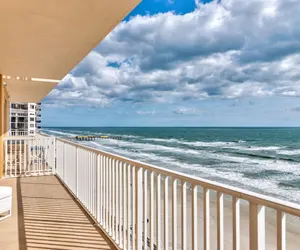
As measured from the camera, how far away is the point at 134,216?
2.37m

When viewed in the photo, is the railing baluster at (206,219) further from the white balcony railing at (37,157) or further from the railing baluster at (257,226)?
the white balcony railing at (37,157)

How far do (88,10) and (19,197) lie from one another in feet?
11.1

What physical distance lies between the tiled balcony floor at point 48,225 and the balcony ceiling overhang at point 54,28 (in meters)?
2.31

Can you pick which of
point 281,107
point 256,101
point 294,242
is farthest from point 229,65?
point 294,242

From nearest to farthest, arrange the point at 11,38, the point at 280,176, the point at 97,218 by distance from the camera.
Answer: the point at 97,218 → the point at 11,38 → the point at 280,176

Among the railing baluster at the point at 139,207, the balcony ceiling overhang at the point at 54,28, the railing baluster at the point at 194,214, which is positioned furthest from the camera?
the balcony ceiling overhang at the point at 54,28

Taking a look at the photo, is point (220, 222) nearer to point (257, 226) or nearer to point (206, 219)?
point (206, 219)

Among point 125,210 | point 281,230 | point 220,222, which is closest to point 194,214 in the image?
point 220,222

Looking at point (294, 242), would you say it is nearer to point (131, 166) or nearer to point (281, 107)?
point (131, 166)

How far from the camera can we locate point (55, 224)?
329cm

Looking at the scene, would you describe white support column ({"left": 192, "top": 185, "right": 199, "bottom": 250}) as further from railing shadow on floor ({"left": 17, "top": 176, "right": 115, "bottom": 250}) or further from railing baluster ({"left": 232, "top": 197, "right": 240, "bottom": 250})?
railing shadow on floor ({"left": 17, "top": 176, "right": 115, "bottom": 250})

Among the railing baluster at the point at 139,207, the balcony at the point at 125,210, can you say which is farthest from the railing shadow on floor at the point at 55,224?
the railing baluster at the point at 139,207

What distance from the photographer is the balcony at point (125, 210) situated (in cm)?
127

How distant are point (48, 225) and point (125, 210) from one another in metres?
1.26
